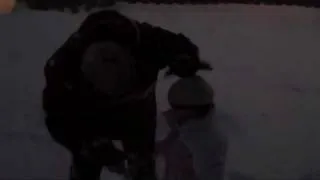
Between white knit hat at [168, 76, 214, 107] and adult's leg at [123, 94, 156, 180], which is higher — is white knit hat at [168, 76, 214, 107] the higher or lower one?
the higher one

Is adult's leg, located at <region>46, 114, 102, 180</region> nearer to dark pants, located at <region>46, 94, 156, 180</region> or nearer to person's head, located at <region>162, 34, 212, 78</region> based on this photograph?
dark pants, located at <region>46, 94, 156, 180</region>

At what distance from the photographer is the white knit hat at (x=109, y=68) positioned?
26.6 inches

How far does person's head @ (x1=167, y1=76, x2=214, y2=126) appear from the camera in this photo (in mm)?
687

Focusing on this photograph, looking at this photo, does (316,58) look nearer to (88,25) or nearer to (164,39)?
(164,39)

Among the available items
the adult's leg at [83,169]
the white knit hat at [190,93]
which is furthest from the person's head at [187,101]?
the adult's leg at [83,169]

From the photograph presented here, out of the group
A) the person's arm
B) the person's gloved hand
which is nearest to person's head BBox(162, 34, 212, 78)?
the person's arm

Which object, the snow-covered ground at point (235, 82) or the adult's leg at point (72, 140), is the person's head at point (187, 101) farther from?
the adult's leg at point (72, 140)

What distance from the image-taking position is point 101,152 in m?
0.68

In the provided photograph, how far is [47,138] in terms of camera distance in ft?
2.23

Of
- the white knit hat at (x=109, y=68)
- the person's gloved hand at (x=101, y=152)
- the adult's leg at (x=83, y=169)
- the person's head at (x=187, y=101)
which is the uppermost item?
the white knit hat at (x=109, y=68)

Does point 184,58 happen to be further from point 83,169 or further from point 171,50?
point 83,169

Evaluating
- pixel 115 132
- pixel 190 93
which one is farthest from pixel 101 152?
pixel 190 93

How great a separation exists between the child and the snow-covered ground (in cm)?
1

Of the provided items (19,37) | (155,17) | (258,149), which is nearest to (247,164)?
(258,149)
